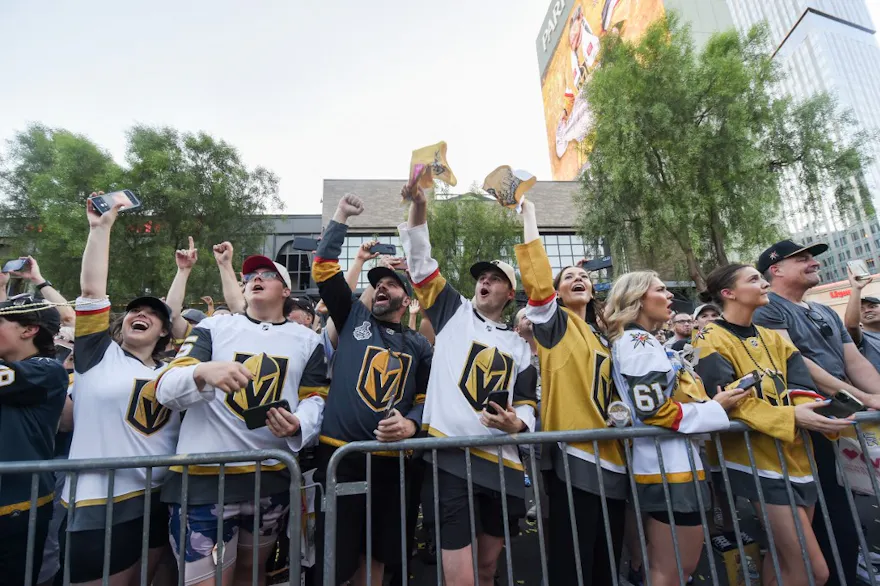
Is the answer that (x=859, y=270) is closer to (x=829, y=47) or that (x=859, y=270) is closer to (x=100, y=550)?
(x=100, y=550)

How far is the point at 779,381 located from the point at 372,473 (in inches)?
100

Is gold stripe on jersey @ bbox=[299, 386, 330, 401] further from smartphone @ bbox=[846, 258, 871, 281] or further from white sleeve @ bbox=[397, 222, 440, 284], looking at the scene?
smartphone @ bbox=[846, 258, 871, 281]

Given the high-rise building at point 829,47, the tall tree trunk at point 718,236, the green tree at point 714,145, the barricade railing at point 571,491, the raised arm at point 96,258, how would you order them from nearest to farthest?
the barricade railing at point 571,491
the raised arm at point 96,258
the green tree at point 714,145
the tall tree trunk at point 718,236
the high-rise building at point 829,47

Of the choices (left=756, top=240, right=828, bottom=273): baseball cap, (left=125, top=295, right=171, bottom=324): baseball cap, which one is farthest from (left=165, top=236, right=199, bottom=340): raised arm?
(left=756, top=240, right=828, bottom=273): baseball cap

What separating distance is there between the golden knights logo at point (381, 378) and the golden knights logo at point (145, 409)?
1128 millimetres

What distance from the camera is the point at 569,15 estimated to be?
3991 centimetres

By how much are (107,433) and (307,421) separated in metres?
1.04

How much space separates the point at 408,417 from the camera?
103 inches

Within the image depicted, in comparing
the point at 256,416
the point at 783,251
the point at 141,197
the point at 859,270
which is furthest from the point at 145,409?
the point at 141,197

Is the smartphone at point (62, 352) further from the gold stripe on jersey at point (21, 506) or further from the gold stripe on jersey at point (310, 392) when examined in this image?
the gold stripe on jersey at point (310, 392)

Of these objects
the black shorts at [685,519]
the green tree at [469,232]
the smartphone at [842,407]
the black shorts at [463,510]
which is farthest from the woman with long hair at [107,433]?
the green tree at [469,232]

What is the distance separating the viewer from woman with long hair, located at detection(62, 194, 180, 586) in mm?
2084

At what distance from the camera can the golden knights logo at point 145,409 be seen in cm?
233

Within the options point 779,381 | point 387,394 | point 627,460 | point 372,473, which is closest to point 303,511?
point 372,473
